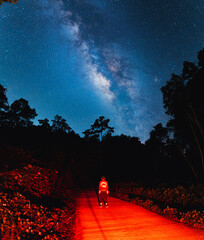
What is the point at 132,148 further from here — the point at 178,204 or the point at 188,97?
the point at 178,204

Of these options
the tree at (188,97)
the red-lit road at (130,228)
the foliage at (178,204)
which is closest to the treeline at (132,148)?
the tree at (188,97)

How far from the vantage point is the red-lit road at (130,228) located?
5.54 metres

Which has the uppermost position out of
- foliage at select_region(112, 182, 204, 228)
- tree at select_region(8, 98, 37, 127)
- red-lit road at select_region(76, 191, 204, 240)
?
tree at select_region(8, 98, 37, 127)

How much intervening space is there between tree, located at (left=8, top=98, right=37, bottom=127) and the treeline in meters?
0.19

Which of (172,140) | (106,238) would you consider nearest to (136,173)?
(172,140)

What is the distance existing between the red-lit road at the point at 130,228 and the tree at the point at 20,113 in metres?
34.1

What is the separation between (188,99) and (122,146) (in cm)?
1610

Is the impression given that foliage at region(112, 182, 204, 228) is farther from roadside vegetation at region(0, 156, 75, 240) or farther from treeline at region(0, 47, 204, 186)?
treeline at region(0, 47, 204, 186)

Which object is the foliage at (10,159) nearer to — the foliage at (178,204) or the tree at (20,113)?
the foliage at (178,204)

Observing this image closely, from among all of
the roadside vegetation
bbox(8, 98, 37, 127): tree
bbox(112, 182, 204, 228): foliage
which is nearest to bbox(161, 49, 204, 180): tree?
bbox(112, 182, 204, 228): foliage

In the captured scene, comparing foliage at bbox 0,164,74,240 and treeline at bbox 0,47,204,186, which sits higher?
treeline at bbox 0,47,204,186

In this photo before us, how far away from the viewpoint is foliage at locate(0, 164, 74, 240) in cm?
453

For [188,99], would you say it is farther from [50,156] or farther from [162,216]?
[50,156]

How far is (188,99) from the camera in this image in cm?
1537
